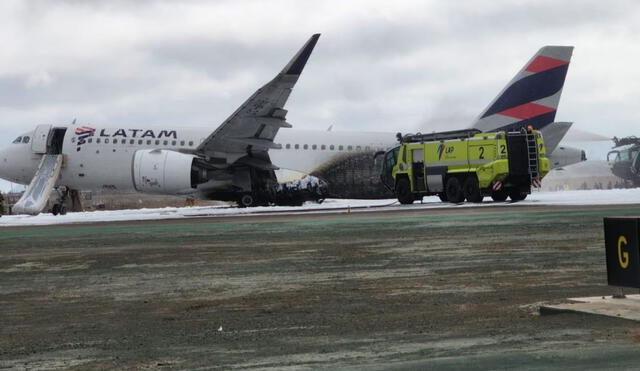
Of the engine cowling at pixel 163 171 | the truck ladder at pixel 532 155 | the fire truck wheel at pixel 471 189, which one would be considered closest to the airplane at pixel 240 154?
the engine cowling at pixel 163 171

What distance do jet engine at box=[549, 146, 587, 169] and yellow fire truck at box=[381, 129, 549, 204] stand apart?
12.0 feet

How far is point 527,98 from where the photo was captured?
43.5m

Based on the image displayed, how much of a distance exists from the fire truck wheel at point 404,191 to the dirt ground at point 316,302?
815 inches

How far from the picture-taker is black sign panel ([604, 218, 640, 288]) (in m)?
9.25

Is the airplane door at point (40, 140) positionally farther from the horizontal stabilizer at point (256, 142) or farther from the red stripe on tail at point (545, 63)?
the red stripe on tail at point (545, 63)

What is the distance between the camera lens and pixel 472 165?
130 feet

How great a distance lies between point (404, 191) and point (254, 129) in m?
7.38

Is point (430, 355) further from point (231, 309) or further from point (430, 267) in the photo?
point (430, 267)

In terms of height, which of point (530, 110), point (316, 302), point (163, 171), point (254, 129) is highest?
point (530, 110)

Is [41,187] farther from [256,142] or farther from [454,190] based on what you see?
[454,190]

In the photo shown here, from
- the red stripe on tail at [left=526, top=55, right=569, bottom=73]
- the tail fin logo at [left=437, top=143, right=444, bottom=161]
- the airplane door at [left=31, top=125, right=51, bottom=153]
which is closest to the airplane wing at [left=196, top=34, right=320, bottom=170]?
the tail fin logo at [left=437, top=143, right=444, bottom=161]

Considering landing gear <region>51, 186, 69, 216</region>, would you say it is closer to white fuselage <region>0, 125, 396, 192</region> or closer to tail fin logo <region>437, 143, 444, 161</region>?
white fuselage <region>0, 125, 396, 192</region>

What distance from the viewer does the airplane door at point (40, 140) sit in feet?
141

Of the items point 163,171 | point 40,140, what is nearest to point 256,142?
point 163,171
